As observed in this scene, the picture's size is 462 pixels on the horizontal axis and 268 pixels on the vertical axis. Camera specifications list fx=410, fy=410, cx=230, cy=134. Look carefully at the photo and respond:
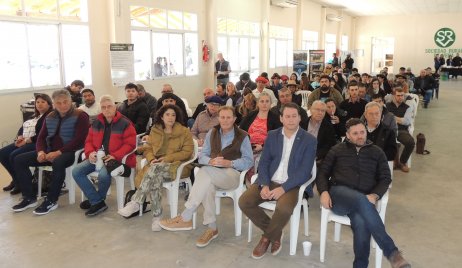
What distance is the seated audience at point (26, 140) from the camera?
426cm

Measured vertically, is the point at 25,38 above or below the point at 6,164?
above

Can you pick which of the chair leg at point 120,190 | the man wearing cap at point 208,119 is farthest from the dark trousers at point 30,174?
the man wearing cap at point 208,119

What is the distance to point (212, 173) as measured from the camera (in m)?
3.31

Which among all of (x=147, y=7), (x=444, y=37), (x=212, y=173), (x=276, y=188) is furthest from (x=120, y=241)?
(x=444, y=37)

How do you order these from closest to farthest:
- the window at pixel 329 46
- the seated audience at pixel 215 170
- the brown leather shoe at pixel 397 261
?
the brown leather shoe at pixel 397 261, the seated audience at pixel 215 170, the window at pixel 329 46

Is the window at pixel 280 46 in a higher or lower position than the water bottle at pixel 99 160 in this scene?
higher

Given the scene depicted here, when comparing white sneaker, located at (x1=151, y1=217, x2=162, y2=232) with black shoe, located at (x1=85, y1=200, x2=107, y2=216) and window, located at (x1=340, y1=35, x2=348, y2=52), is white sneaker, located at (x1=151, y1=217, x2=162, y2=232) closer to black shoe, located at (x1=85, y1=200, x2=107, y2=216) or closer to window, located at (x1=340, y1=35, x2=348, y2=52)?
black shoe, located at (x1=85, y1=200, x2=107, y2=216)

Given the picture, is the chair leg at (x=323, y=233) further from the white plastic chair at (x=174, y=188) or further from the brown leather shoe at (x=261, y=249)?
the white plastic chair at (x=174, y=188)

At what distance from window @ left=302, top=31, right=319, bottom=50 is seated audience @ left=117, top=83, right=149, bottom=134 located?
14.0 meters

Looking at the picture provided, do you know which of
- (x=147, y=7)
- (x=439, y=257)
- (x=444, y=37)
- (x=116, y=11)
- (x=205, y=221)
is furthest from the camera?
(x=444, y=37)

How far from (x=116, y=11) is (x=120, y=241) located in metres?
6.14

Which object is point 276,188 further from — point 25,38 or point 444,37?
point 444,37

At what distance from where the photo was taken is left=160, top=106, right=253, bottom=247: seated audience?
3252mm

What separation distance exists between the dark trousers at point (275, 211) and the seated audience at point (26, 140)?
97.0 inches
